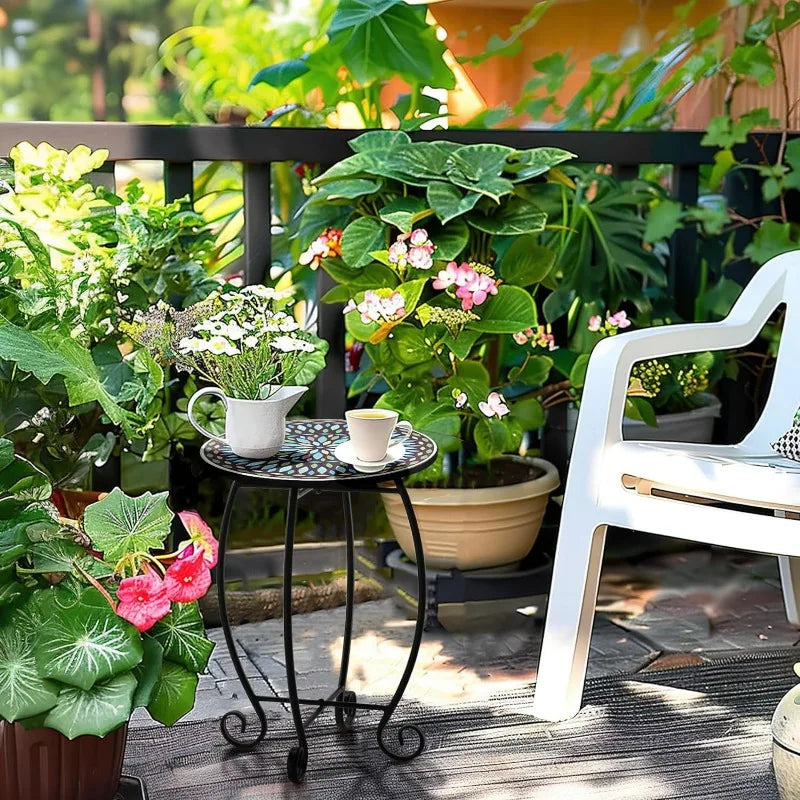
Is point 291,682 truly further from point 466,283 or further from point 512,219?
point 512,219

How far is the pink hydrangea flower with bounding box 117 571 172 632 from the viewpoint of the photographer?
1.42m

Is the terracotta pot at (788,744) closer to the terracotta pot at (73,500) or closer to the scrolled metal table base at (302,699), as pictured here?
the scrolled metal table base at (302,699)

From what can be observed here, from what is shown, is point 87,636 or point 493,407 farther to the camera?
point 493,407

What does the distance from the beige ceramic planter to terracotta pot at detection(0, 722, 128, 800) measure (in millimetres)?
985

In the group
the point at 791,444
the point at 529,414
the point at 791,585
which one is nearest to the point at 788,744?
the point at 791,444

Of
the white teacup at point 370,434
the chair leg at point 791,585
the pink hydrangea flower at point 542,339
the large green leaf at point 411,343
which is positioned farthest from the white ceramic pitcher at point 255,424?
the chair leg at point 791,585

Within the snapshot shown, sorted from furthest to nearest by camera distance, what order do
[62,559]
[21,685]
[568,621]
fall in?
1. [568,621]
2. [62,559]
3. [21,685]

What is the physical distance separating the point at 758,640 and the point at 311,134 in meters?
1.42

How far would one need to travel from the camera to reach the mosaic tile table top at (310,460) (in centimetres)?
163

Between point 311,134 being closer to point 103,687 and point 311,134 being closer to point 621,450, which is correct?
point 621,450

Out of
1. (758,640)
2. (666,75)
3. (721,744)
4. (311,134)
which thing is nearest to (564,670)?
(721,744)

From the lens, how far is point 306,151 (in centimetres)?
243

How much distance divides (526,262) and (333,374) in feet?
1.67

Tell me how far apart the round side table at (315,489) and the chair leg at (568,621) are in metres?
0.24
